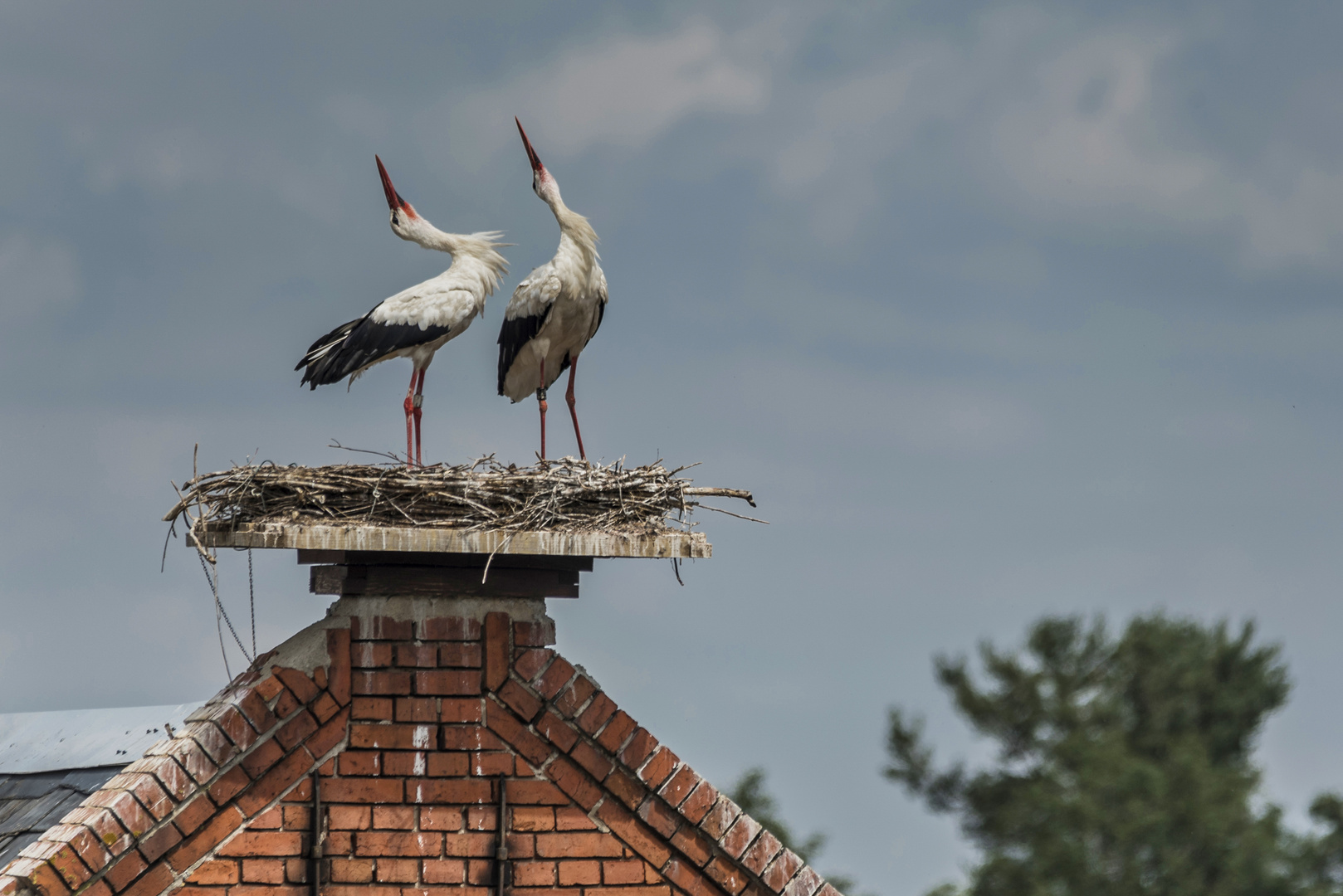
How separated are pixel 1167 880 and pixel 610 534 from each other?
21.9 metres

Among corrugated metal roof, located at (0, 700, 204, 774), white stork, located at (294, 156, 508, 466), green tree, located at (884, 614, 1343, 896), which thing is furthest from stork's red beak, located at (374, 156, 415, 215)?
green tree, located at (884, 614, 1343, 896)

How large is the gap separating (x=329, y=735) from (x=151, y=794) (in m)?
0.65

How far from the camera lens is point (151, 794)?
17.8ft

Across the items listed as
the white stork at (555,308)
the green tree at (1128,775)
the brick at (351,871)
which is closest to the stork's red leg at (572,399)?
the white stork at (555,308)

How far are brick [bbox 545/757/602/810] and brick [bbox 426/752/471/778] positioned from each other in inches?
12.0

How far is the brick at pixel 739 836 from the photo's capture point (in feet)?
19.3

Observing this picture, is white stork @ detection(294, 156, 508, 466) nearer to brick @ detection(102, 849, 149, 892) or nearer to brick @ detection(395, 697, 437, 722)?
brick @ detection(395, 697, 437, 722)

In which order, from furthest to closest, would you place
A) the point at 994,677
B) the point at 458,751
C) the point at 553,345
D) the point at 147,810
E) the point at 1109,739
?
the point at 994,677, the point at 1109,739, the point at 553,345, the point at 458,751, the point at 147,810

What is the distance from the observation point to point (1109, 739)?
92.0ft

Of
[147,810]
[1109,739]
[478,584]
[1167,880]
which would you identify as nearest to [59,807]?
[147,810]

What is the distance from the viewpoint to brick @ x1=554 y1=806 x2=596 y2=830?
5.81 meters

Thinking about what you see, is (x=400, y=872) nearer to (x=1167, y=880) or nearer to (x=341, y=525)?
(x=341, y=525)

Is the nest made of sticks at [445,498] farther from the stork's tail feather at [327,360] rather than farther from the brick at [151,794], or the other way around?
the stork's tail feather at [327,360]

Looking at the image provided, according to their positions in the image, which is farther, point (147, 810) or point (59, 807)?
point (59, 807)
